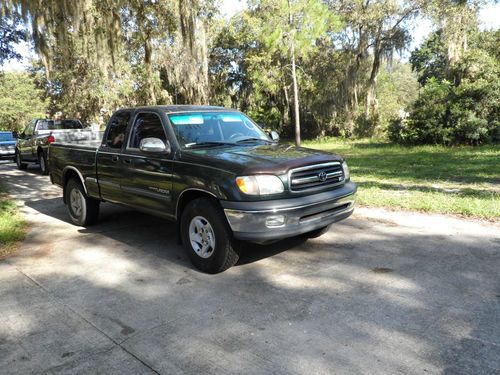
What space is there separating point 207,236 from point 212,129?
155 cm

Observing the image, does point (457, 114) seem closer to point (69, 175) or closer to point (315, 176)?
point (315, 176)

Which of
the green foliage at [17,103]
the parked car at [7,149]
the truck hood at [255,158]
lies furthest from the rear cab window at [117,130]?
the green foliage at [17,103]

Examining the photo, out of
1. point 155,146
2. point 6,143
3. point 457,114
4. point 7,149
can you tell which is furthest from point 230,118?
point 6,143

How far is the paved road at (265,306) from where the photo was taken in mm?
3012

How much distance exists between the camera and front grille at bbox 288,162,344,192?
441cm

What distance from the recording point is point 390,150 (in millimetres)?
17859

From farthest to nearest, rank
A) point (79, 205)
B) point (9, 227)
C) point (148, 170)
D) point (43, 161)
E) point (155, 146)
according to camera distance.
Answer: point (43, 161) → point (79, 205) → point (9, 227) → point (148, 170) → point (155, 146)

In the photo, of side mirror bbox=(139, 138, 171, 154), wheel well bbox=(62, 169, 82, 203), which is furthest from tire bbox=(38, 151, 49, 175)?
side mirror bbox=(139, 138, 171, 154)

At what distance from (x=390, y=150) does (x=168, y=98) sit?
16051 mm

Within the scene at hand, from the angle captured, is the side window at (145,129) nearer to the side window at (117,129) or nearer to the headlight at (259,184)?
the side window at (117,129)

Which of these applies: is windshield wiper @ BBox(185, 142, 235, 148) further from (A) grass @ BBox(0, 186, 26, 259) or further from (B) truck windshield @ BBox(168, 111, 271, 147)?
(A) grass @ BBox(0, 186, 26, 259)

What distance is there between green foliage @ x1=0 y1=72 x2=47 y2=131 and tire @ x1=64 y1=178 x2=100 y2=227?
5076 cm

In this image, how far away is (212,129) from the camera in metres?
5.48

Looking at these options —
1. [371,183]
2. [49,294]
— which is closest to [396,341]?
[49,294]
